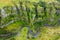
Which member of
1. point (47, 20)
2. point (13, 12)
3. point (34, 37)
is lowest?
point (34, 37)

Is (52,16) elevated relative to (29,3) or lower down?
lower down

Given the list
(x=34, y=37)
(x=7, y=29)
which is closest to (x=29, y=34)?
(x=34, y=37)

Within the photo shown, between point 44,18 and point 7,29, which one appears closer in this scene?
point 7,29

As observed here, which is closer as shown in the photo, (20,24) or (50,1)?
(20,24)

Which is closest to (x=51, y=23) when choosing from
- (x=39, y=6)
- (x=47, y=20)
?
(x=47, y=20)

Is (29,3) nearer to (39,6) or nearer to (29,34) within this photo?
(39,6)

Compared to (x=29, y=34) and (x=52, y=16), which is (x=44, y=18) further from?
(x=29, y=34)

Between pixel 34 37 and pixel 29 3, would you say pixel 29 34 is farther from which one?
pixel 29 3

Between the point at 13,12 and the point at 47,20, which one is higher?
the point at 13,12
